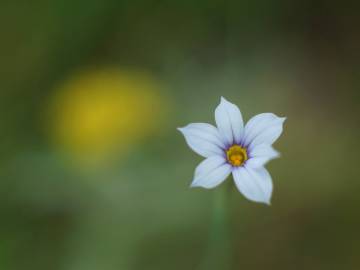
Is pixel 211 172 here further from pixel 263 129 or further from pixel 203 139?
pixel 263 129

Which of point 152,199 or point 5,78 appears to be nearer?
point 152,199

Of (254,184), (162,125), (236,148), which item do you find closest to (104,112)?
(162,125)

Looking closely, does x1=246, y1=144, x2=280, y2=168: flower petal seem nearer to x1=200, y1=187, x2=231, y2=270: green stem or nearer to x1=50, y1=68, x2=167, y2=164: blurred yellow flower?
x1=200, y1=187, x2=231, y2=270: green stem

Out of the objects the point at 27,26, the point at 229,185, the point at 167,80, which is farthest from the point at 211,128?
the point at 27,26

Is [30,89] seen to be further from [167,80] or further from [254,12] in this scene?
[254,12]

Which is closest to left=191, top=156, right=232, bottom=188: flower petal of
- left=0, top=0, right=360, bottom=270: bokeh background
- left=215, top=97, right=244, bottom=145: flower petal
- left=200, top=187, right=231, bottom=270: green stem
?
left=215, top=97, right=244, bottom=145: flower petal
